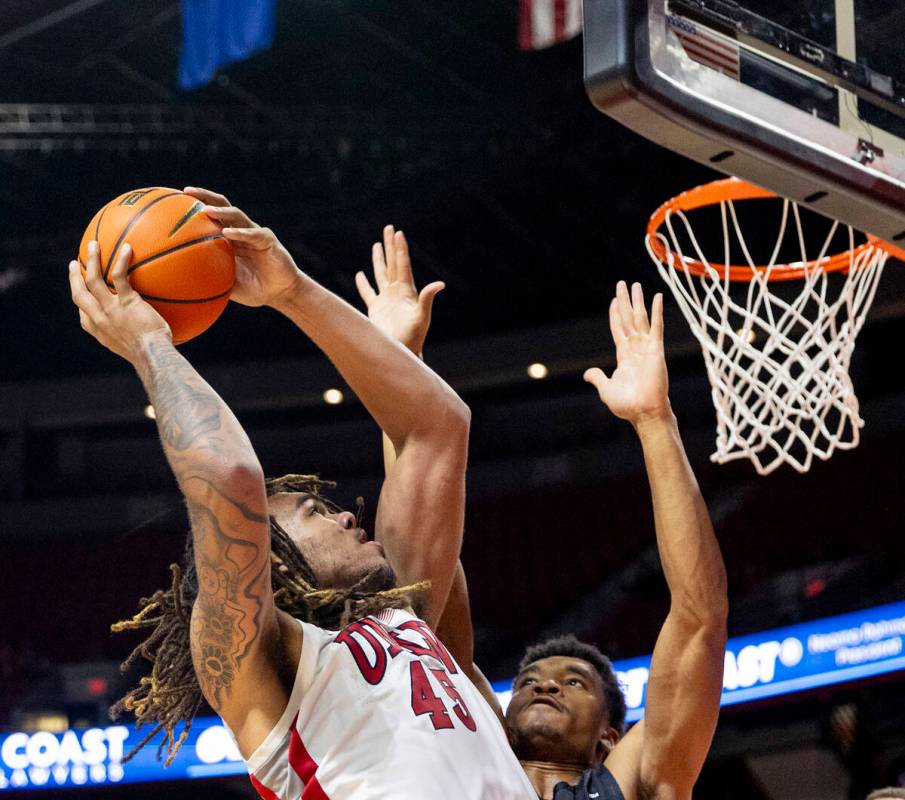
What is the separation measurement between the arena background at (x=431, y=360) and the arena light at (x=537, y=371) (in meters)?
0.06

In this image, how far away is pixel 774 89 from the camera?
2.70 metres

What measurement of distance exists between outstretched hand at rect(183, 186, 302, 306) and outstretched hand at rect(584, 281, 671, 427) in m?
0.80

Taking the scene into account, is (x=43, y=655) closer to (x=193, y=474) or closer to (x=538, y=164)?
(x=538, y=164)

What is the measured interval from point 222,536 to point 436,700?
465 millimetres

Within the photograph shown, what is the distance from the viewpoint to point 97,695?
9.24m

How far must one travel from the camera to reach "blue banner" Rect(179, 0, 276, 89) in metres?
5.69

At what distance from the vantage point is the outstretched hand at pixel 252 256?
238 centimetres

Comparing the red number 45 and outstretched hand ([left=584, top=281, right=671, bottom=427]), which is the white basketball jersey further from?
outstretched hand ([left=584, top=281, right=671, bottom=427])

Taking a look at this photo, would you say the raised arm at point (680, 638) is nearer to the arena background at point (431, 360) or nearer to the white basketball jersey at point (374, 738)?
the white basketball jersey at point (374, 738)

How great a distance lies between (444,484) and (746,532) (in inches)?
270

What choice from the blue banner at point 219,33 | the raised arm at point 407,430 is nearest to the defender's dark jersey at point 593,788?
the raised arm at point 407,430

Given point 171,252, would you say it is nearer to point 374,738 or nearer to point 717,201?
point 374,738

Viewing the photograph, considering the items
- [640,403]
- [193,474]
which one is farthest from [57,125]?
[193,474]

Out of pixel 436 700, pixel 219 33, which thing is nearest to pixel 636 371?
pixel 436 700
